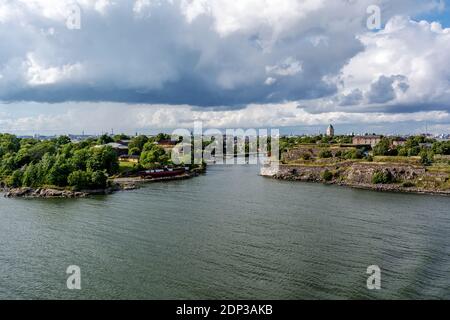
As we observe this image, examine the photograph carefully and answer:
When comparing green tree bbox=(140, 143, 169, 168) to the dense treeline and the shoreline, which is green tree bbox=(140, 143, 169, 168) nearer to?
the dense treeline

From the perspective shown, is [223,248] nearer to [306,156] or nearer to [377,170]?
[377,170]

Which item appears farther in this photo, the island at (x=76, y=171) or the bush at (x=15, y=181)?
the bush at (x=15, y=181)

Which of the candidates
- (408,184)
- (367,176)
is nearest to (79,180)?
(367,176)

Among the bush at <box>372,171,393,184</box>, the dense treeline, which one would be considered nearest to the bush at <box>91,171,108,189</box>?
the dense treeline

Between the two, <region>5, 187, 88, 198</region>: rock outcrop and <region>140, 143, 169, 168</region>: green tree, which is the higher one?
<region>140, 143, 169, 168</region>: green tree

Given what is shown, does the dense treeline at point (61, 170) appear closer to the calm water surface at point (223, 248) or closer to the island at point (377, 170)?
the calm water surface at point (223, 248)

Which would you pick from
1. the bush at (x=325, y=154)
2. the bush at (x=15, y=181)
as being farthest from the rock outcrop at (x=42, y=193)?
the bush at (x=325, y=154)
